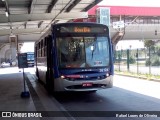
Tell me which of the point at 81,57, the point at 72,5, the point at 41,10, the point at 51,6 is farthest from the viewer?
the point at 41,10

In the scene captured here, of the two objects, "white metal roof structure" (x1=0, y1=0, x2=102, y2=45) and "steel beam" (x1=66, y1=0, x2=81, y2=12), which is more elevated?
"steel beam" (x1=66, y1=0, x2=81, y2=12)

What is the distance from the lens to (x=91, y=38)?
14.0 meters

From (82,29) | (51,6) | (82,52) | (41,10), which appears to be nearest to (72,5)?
(51,6)

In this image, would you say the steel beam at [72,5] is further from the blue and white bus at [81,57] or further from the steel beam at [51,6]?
the blue and white bus at [81,57]

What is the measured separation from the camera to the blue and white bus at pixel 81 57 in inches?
528

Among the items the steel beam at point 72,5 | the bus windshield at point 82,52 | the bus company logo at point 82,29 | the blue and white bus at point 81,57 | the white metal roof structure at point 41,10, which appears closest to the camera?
the blue and white bus at point 81,57

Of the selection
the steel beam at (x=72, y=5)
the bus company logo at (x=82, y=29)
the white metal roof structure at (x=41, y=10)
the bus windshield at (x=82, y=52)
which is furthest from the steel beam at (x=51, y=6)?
the bus windshield at (x=82, y=52)

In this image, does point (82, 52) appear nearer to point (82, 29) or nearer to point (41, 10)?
point (82, 29)

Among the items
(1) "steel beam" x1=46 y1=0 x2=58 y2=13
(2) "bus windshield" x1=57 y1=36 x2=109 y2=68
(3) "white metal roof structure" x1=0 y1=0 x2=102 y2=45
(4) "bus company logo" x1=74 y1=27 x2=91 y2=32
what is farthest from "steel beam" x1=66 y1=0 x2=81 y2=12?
(2) "bus windshield" x1=57 y1=36 x2=109 y2=68

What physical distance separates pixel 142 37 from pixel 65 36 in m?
49.4

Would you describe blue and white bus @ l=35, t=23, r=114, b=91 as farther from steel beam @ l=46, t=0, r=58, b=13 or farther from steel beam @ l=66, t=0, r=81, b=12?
steel beam @ l=66, t=0, r=81, b=12

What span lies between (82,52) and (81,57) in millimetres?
212

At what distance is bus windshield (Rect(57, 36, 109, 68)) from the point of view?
13.6 m

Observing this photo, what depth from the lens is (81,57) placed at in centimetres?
1366
